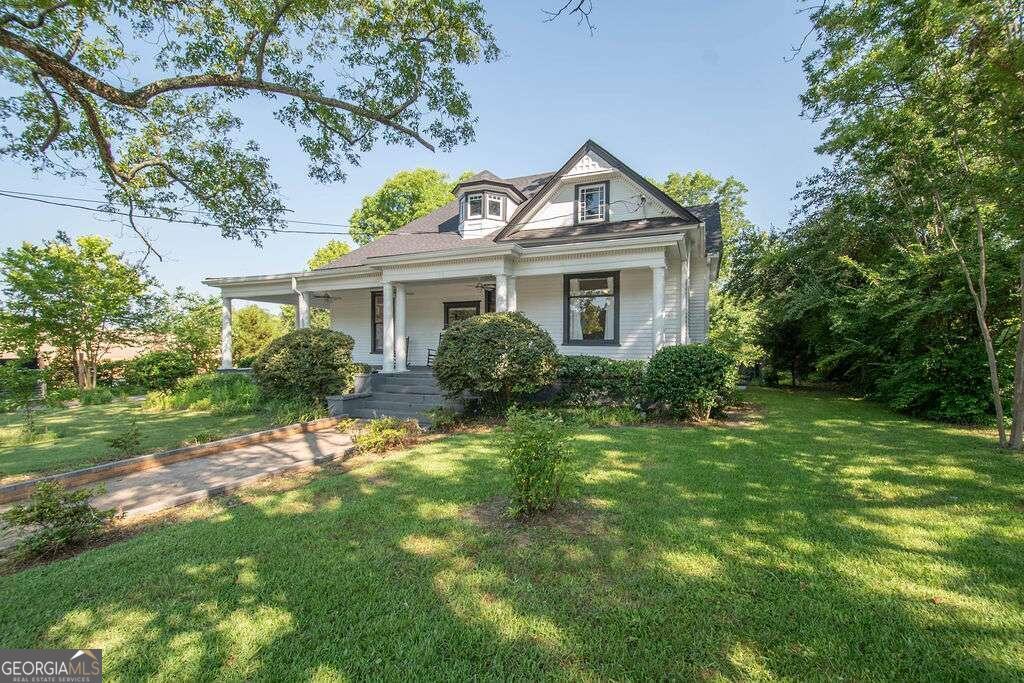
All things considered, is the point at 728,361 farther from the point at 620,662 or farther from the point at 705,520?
the point at 620,662

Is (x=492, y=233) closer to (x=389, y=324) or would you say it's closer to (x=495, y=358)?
(x=389, y=324)

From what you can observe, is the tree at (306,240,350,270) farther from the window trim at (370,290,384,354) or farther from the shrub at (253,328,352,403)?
the shrub at (253,328,352,403)

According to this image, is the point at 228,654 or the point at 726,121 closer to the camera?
the point at 228,654

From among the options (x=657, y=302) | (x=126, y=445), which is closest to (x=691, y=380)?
(x=657, y=302)

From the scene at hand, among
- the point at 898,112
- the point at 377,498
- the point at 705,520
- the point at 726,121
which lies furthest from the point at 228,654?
the point at 726,121

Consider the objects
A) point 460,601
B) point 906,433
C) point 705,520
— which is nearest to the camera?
point 460,601

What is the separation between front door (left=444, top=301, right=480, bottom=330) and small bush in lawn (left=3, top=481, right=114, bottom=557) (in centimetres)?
1050

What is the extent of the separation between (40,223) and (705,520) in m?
20.2

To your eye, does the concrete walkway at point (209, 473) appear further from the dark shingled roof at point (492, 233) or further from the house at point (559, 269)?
the dark shingled roof at point (492, 233)

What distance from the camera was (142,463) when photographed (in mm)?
6188

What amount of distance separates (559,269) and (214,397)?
33.6 feet

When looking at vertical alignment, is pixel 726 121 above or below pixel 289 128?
above

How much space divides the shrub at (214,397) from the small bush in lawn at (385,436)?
5.79 meters

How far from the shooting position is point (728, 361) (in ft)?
28.2
